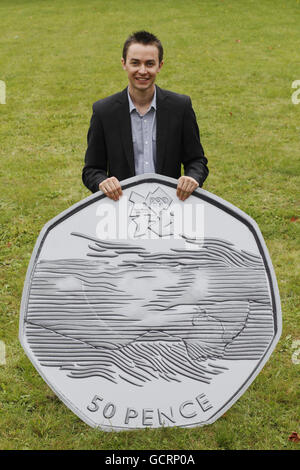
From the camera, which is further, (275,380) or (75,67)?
(75,67)

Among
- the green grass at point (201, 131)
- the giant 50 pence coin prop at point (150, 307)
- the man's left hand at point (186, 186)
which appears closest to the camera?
the giant 50 pence coin prop at point (150, 307)

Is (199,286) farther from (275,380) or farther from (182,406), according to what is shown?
(275,380)

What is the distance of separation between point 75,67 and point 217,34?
472 centimetres

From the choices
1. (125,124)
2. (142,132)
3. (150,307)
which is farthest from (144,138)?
(150,307)

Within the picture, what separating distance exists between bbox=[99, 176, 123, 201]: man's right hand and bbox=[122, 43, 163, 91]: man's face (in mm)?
604

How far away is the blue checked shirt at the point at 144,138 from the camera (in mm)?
3098

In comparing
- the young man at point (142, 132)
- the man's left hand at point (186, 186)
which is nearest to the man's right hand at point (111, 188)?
the young man at point (142, 132)

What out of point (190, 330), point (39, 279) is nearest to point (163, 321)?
point (190, 330)

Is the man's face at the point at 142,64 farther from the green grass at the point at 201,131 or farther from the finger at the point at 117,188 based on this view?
the green grass at the point at 201,131

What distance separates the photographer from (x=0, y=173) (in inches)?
260

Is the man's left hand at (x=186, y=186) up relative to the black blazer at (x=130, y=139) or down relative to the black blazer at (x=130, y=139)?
down

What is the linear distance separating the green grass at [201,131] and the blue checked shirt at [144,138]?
65.3 inches
